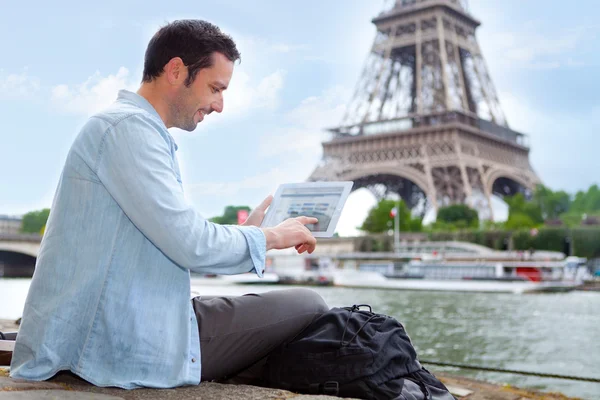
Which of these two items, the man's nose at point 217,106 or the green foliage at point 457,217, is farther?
the green foliage at point 457,217

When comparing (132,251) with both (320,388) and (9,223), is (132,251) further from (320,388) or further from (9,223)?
(9,223)

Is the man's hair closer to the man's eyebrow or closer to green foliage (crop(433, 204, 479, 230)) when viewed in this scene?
the man's eyebrow

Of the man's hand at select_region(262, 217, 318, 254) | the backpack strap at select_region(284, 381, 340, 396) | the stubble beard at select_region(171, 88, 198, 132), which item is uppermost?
the stubble beard at select_region(171, 88, 198, 132)

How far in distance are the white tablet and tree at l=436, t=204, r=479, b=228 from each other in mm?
28153

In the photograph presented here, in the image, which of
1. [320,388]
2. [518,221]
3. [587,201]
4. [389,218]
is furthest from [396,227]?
[320,388]

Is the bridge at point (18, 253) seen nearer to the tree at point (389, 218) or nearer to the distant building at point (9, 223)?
the distant building at point (9, 223)

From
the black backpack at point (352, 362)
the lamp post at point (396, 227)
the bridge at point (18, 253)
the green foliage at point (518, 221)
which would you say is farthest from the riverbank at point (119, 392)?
the green foliage at point (518, 221)

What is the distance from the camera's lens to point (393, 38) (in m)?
29.8

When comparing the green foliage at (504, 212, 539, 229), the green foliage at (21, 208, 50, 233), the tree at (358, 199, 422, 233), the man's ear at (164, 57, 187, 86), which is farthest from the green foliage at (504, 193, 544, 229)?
the man's ear at (164, 57, 187, 86)

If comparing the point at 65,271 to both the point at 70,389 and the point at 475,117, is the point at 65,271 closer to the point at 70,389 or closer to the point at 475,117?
the point at 70,389

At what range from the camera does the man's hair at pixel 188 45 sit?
4.71 ft

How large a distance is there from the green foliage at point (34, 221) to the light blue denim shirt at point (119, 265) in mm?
40783

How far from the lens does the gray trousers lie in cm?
153

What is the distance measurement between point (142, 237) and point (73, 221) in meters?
0.13
